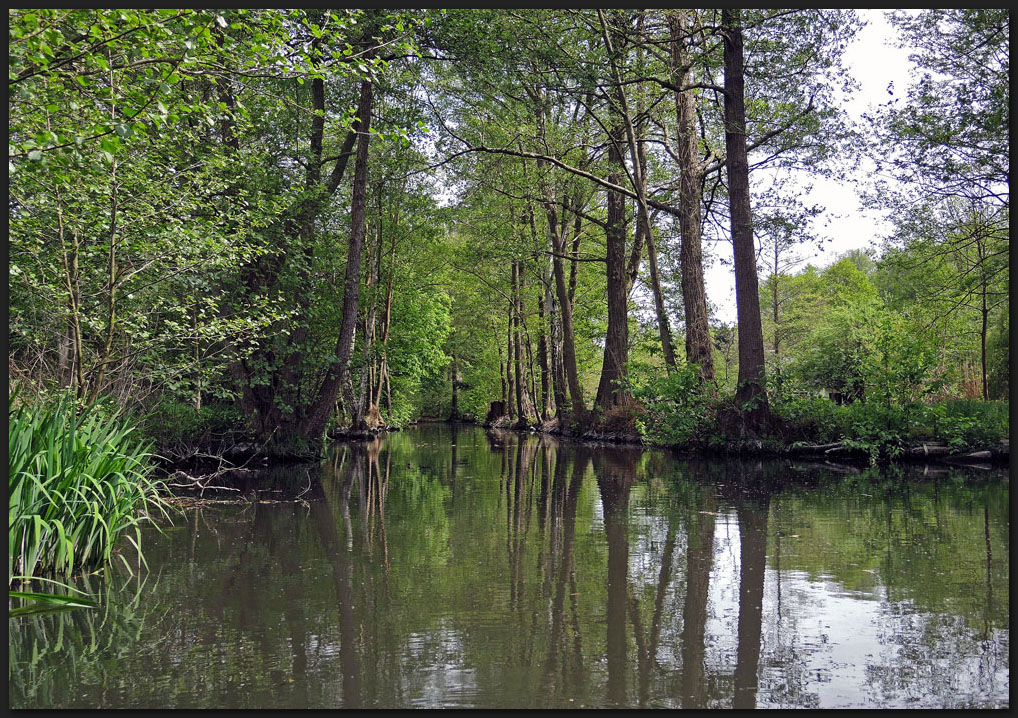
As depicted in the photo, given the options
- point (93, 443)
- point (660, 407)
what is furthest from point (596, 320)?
point (93, 443)

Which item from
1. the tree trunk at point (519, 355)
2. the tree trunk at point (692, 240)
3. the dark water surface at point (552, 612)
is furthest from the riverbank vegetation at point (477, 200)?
the tree trunk at point (519, 355)

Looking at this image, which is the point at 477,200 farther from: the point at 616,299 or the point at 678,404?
the point at 678,404

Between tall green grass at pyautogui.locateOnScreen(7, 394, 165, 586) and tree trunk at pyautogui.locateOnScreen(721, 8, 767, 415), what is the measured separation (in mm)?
12963

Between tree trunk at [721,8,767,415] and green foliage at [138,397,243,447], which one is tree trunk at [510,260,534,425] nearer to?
tree trunk at [721,8,767,415]

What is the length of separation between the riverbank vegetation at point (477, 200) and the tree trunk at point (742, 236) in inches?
2.5

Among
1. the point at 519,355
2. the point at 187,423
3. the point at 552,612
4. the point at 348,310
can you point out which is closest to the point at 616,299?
the point at 348,310

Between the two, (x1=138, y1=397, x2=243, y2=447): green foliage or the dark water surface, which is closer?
the dark water surface

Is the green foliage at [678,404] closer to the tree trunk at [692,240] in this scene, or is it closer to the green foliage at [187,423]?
the tree trunk at [692,240]

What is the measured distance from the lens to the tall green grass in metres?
5.23

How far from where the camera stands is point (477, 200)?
885 inches

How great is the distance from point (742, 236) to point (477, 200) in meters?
8.85

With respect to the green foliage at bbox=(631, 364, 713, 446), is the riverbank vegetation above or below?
above

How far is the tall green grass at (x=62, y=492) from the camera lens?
5.23 m

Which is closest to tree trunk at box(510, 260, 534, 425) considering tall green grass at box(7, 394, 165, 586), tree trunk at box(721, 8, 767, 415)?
tree trunk at box(721, 8, 767, 415)
